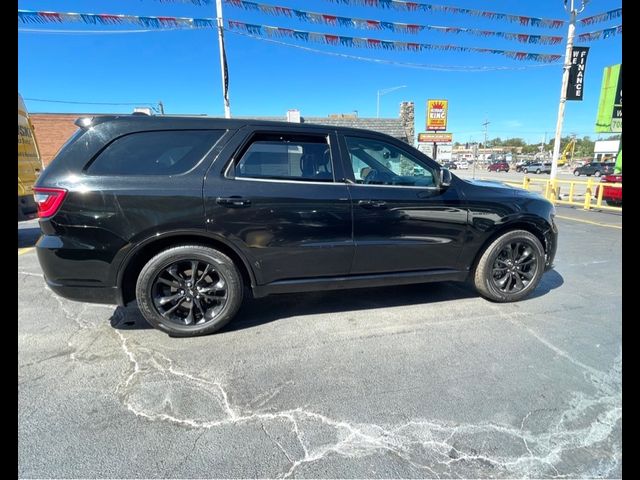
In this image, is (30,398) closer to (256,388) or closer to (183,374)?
(183,374)

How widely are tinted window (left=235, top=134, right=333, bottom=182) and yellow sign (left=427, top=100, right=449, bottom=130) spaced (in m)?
24.7

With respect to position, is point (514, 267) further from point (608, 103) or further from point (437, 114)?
point (608, 103)

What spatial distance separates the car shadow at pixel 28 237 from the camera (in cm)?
655

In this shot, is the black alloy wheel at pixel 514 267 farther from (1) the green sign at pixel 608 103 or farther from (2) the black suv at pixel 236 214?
(1) the green sign at pixel 608 103

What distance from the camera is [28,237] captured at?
716 cm

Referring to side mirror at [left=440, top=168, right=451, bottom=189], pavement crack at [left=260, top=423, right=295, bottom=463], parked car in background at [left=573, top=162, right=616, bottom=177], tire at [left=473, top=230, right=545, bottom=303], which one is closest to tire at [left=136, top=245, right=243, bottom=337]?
pavement crack at [left=260, top=423, right=295, bottom=463]

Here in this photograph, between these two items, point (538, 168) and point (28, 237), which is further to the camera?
point (538, 168)

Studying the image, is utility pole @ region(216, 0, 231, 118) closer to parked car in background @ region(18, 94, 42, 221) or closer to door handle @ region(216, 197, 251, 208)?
parked car in background @ region(18, 94, 42, 221)

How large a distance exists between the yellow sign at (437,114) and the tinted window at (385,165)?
79.4 feet

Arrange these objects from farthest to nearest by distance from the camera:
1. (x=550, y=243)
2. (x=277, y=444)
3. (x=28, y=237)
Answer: (x=28, y=237) → (x=550, y=243) → (x=277, y=444)

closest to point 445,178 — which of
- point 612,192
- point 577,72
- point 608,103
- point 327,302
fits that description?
point 327,302

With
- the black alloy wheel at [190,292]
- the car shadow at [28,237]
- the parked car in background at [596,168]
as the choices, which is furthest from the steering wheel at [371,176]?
the parked car in background at [596,168]

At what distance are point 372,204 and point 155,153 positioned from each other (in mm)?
1952

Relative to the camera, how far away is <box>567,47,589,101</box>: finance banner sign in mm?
11820
